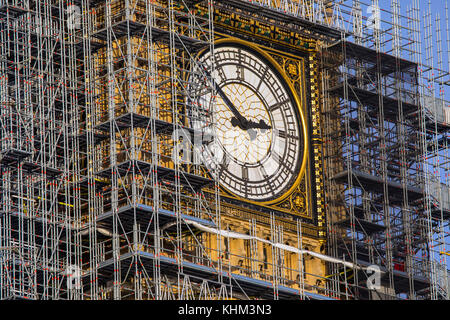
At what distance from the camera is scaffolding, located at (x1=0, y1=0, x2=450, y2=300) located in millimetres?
47125

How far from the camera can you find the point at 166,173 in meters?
48.0

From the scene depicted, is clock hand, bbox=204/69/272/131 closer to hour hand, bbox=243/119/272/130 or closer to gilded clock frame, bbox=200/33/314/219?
hour hand, bbox=243/119/272/130

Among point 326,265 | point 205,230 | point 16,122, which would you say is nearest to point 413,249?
point 326,265

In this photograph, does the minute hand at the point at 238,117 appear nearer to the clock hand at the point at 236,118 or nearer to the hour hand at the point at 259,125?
the clock hand at the point at 236,118

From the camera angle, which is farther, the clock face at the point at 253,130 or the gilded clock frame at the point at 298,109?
the gilded clock frame at the point at 298,109

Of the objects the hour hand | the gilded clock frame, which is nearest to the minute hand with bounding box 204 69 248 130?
the hour hand

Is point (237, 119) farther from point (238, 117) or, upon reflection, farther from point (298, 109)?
point (298, 109)

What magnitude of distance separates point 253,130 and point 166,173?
4721mm

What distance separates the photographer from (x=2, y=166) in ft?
155

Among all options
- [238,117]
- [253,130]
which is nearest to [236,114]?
[238,117]

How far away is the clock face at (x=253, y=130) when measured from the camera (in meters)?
51.1

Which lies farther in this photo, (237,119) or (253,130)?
(253,130)

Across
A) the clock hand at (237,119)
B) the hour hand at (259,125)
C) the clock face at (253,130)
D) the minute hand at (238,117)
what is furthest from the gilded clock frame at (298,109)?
the minute hand at (238,117)

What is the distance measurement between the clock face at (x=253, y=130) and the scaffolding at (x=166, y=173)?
0.75m
